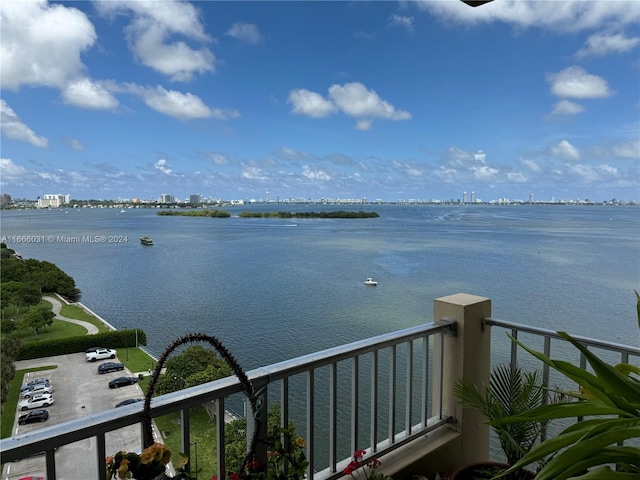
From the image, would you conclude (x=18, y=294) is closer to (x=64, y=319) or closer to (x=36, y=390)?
(x=64, y=319)

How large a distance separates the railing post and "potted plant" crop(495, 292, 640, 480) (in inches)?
34.6

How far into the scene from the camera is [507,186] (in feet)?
242

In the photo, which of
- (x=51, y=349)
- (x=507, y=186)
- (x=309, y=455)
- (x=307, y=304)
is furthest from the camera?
(x=507, y=186)

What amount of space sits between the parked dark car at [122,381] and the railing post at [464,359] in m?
23.6

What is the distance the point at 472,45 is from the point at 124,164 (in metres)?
81.5

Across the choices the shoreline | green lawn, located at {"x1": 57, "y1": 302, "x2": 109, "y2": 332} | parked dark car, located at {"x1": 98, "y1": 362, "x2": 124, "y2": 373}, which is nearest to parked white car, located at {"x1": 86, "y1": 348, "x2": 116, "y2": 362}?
parked dark car, located at {"x1": 98, "y1": 362, "x2": 124, "y2": 373}

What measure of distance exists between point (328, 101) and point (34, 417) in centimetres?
6366

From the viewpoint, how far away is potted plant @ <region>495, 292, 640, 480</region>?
0.98 metres

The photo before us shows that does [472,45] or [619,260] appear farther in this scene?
[472,45]

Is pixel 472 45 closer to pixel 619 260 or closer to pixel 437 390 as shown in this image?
pixel 619 260

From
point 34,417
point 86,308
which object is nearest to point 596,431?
point 34,417

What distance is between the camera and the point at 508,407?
195cm

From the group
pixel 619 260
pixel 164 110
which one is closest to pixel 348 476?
pixel 619 260

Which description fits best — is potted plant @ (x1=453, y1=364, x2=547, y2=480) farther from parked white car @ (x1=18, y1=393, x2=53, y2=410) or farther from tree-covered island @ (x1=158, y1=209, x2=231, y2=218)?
tree-covered island @ (x1=158, y1=209, x2=231, y2=218)
